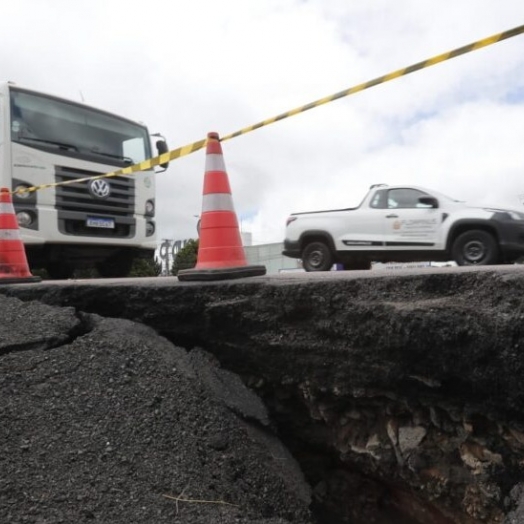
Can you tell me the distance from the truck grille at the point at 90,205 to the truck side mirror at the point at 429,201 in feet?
14.5

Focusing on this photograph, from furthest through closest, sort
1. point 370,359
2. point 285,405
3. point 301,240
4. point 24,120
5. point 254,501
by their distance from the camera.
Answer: point 301,240 < point 24,120 < point 285,405 < point 370,359 < point 254,501

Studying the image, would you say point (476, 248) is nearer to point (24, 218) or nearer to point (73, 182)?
point (73, 182)

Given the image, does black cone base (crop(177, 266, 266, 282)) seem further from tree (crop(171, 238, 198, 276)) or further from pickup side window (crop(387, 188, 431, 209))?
tree (crop(171, 238, 198, 276))

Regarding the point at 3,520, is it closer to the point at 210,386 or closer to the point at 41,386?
the point at 41,386

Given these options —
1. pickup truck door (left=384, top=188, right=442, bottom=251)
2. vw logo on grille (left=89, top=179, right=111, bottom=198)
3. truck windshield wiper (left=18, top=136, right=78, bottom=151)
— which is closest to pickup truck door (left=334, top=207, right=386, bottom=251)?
pickup truck door (left=384, top=188, right=442, bottom=251)

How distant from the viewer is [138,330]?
2.47 m

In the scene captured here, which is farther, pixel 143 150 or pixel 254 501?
pixel 143 150

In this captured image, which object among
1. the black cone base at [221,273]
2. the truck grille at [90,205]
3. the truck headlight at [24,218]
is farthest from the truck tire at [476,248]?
the truck headlight at [24,218]

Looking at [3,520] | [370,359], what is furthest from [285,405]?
[3,520]

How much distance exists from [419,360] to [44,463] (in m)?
1.38

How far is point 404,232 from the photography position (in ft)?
25.4

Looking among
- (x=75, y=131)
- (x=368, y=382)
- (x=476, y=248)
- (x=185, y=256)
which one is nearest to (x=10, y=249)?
(x=75, y=131)

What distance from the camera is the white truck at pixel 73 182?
634 centimetres

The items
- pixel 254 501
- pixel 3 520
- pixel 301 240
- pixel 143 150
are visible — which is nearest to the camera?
pixel 3 520
